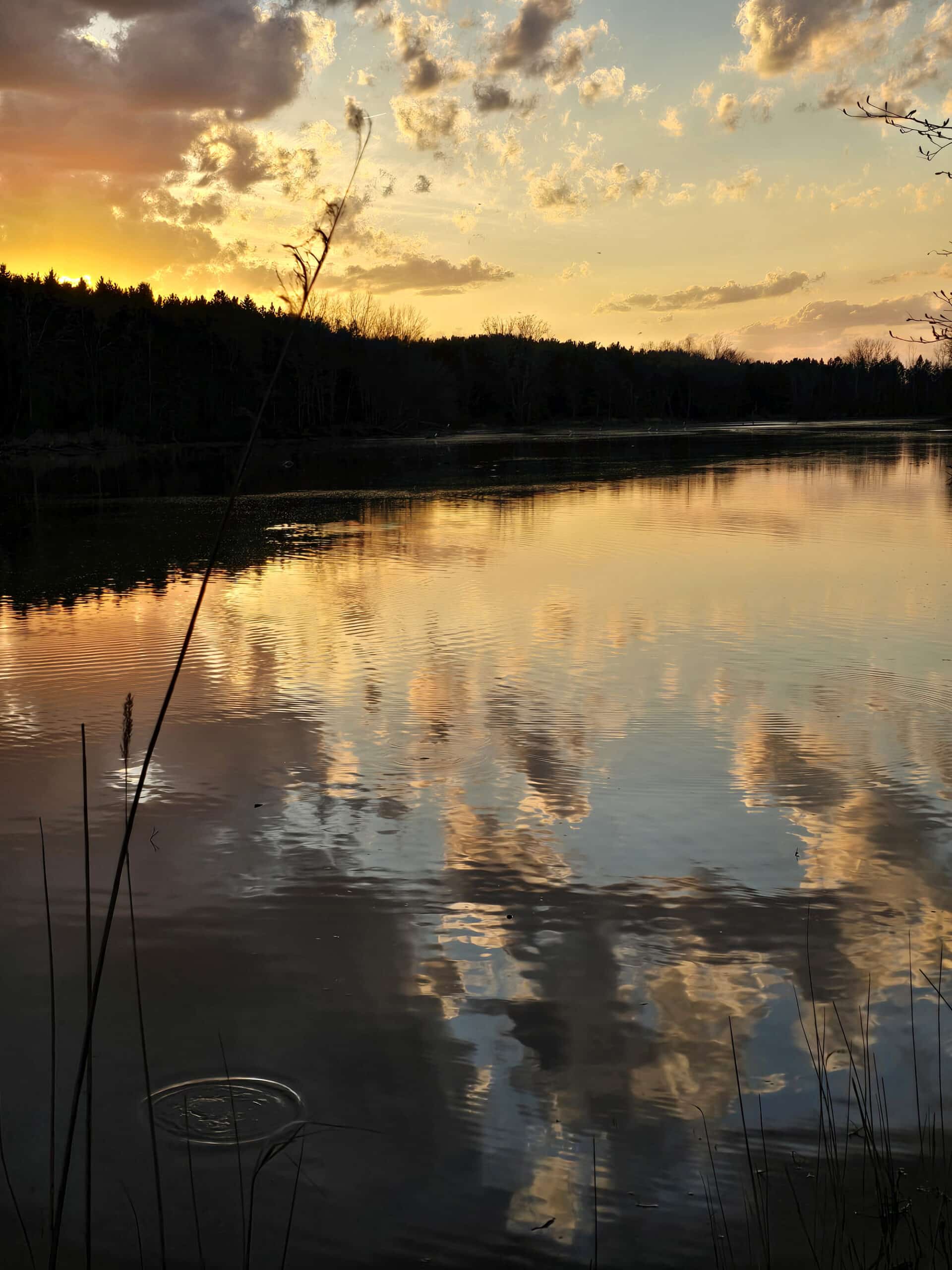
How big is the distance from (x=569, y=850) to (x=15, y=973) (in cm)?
244

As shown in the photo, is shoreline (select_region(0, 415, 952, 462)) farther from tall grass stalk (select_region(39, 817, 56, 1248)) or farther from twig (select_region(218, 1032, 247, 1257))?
tall grass stalk (select_region(39, 817, 56, 1248))

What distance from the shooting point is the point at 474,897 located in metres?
5.00

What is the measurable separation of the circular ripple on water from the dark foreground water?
0.02 metres

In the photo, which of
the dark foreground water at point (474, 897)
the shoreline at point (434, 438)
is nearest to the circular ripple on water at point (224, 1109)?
the dark foreground water at point (474, 897)

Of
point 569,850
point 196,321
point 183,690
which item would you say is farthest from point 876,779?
point 196,321

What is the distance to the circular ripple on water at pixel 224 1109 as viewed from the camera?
3305mm

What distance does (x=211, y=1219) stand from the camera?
3012 mm

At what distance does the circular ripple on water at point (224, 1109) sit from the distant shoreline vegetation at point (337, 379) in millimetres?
2559

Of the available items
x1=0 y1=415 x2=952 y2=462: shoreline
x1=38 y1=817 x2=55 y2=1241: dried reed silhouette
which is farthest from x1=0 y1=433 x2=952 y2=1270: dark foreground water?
x1=0 y1=415 x2=952 y2=462: shoreline

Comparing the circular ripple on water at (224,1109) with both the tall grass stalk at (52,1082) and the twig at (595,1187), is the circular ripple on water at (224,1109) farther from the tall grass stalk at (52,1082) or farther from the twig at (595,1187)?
the twig at (595,1187)

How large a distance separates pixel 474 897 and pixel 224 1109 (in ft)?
5.66

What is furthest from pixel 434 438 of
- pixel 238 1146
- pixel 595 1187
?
pixel 238 1146

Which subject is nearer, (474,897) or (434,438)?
(474,897)

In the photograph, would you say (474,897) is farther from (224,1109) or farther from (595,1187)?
(595,1187)
